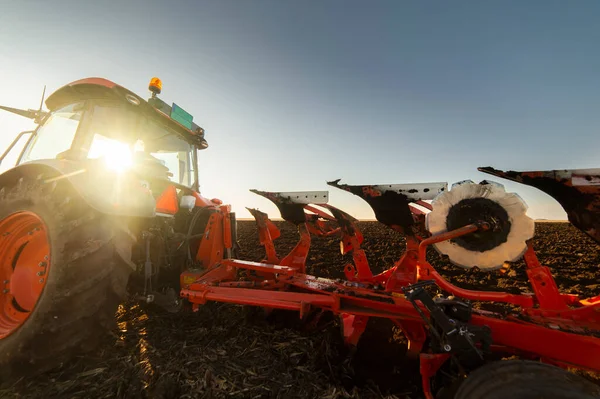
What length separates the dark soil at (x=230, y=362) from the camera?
2080mm

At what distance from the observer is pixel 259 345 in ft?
9.00

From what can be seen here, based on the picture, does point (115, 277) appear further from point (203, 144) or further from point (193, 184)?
point (203, 144)

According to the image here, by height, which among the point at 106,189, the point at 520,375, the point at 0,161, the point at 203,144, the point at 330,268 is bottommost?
the point at 330,268

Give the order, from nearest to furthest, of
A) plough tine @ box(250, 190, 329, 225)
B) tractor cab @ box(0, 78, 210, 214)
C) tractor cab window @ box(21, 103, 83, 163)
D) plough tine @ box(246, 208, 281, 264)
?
tractor cab @ box(0, 78, 210, 214) < plough tine @ box(250, 190, 329, 225) < tractor cab window @ box(21, 103, 83, 163) < plough tine @ box(246, 208, 281, 264)

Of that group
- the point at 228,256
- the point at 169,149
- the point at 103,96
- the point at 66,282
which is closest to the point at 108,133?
the point at 103,96

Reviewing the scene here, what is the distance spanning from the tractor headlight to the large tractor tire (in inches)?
24.1

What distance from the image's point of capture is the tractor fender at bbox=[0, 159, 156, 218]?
2279 millimetres

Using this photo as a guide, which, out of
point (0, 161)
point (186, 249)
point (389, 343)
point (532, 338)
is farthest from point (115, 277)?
point (0, 161)

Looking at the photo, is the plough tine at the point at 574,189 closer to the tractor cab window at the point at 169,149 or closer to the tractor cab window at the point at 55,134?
the tractor cab window at the point at 169,149

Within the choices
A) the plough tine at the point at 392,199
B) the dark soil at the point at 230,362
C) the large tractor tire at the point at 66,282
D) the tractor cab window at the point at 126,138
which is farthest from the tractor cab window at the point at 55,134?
the plough tine at the point at 392,199

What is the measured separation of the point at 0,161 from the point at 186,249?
2.96 metres

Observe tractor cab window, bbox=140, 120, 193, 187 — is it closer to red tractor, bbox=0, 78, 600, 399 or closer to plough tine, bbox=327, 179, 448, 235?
red tractor, bbox=0, 78, 600, 399

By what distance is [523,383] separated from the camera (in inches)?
51.1

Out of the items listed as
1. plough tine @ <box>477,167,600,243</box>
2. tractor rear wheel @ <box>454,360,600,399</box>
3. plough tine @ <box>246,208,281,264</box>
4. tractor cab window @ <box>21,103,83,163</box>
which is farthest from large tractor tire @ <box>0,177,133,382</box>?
plough tine @ <box>477,167,600,243</box>
